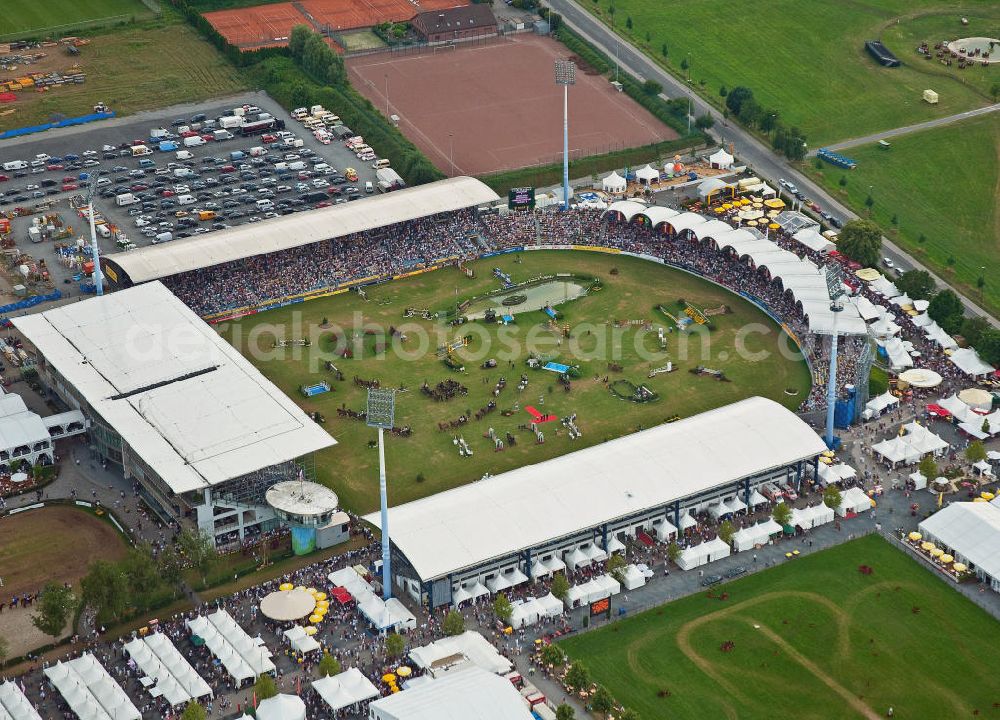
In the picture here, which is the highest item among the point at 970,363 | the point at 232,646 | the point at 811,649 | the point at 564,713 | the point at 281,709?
the point at 564,713

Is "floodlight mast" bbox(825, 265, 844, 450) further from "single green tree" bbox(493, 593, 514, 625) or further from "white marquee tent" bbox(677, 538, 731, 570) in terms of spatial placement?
"single green tree" bbox(493, 593, 514, 625)

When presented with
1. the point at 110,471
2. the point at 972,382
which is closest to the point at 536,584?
the point at 110,471

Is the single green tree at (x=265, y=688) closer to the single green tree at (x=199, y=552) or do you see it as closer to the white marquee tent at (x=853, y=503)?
the single green tree at (x=199, y=552)

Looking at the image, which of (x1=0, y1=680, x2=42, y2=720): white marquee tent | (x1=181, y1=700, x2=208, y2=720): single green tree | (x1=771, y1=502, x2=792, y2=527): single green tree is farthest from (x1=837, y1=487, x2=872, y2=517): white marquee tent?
(x1=0, y1=680, x2=42, y2=720): white marquee tent

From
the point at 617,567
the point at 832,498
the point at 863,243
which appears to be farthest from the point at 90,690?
the point at 863,243

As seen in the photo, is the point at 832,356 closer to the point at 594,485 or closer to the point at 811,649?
the point at 594,485

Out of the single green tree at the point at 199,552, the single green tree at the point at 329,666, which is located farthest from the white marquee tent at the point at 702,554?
the single green tree at the point at 199,552

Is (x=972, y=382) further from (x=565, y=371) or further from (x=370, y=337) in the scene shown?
(x=370, y=337)
